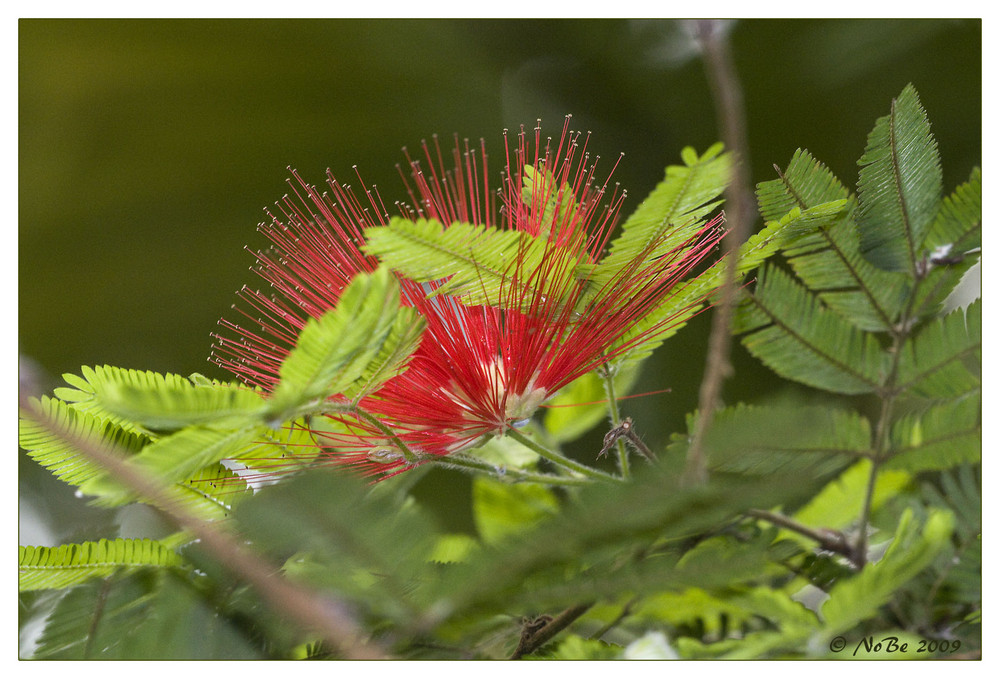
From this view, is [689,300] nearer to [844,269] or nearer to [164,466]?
[844,269]

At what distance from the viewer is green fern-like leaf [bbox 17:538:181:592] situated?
459 mm

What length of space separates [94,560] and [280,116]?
0.44m

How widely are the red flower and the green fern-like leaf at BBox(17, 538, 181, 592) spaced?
0.12 m

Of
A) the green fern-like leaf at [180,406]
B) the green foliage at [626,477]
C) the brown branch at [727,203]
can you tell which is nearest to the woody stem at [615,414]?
the green foliage at [626,477]

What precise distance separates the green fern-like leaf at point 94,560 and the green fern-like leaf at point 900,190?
0.52 meters

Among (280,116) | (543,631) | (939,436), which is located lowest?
(543,631)

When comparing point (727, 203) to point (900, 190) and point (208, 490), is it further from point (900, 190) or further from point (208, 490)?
point (208, 490)

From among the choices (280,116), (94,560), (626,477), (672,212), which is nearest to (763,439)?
(626,477)

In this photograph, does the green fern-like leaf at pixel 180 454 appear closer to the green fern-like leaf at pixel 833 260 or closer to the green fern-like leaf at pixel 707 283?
the green fern-like leaf at pixel 707 283

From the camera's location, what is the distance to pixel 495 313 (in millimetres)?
454

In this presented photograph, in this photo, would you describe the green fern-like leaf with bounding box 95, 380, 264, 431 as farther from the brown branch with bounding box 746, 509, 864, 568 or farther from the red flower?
the brown branch with bounding box 746, 509, 864, 568

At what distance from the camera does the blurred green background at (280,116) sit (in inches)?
25.0

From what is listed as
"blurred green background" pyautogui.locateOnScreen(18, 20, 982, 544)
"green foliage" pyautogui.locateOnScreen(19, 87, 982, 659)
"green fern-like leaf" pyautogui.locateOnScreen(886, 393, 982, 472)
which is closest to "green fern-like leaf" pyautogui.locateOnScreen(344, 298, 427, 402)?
"green foliage" pyautogui.locateOnScreen(19, 87, 982, 659)

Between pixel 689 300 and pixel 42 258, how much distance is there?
0.56 metres
